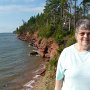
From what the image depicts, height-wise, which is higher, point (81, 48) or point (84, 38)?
point (84, 38)

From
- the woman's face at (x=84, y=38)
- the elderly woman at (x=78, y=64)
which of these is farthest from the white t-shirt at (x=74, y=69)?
the woman's face at (x=84, y=38)

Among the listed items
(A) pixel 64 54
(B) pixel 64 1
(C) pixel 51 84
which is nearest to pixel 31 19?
(B) pixel 64 1

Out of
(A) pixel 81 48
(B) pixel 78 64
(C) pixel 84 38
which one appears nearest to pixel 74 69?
(B) pixel 78 64

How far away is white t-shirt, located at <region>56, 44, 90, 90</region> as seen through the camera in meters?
3.52

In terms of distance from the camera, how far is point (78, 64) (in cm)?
358

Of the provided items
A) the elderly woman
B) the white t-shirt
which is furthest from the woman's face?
the white t-shirt

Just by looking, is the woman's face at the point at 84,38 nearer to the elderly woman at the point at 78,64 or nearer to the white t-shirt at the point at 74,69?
the elderly woman at the point at 78,64


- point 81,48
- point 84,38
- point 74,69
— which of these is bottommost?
point 74,69

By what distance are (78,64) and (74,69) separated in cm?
8

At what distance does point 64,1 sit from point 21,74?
23.2 m

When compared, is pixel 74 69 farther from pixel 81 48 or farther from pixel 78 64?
pixel 81 48

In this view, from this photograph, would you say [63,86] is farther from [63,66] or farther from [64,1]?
[64,1]

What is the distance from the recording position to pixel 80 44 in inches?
144

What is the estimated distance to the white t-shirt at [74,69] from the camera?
138 inches
